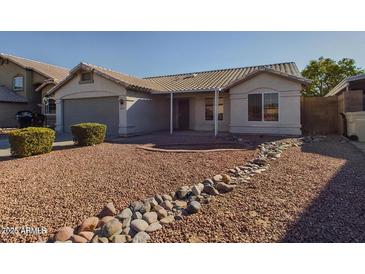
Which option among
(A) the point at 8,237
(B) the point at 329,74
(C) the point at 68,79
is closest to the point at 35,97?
(C) the point at 68,79

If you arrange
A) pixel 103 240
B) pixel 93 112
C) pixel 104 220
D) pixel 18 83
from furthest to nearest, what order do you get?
1. pixel 18 83
2. pixel 93 112
3. pixel 104 220
4. pixel 103 240

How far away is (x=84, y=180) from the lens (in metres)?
5.46

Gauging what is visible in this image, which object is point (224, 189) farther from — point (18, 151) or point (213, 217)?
point (18, 151)

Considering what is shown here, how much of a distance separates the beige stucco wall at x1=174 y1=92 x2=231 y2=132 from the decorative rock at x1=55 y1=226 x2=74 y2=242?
1290 cm

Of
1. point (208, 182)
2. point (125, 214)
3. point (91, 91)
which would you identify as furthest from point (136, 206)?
point (91, 91)

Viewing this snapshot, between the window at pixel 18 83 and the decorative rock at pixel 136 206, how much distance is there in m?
23.9

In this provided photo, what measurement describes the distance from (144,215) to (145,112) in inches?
478

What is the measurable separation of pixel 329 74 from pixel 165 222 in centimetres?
2824

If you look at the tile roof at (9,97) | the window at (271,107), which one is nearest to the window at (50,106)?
the tile roof at (9,97)

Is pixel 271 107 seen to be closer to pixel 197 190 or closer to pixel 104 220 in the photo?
pixel 197 190

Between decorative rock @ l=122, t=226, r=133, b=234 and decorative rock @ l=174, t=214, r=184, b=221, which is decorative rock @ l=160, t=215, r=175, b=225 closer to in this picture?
decorative rock @ l=174, t=214, r=184, b=221

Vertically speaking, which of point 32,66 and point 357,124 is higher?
point 32,66

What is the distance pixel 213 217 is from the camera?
3664 mm

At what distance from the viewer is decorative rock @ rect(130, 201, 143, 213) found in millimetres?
3994
